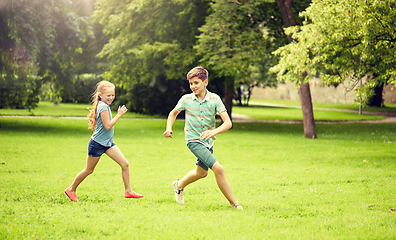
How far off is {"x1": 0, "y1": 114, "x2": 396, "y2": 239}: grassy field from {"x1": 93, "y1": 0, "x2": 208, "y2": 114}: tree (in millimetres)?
8422

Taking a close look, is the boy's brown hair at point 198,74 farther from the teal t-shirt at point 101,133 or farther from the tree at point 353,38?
the tree at point 353,38

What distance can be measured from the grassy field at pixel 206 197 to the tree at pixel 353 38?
2581 millimetres

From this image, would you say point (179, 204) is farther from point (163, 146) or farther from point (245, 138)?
point (245, 138)

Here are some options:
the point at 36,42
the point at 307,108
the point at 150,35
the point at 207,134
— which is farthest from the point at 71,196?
the point at 150,35

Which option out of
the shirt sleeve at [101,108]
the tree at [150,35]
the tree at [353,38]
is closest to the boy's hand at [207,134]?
the shirt sleeve at [101,108]

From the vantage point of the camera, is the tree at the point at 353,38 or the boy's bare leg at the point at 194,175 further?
the tree at the point at 353,38

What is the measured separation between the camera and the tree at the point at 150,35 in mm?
19859

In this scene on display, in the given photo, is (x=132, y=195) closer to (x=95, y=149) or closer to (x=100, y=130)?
(x=95, y=149)

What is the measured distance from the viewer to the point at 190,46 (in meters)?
20.8

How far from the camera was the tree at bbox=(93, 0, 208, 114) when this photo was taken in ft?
65.2

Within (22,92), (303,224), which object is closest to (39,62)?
(22,92)

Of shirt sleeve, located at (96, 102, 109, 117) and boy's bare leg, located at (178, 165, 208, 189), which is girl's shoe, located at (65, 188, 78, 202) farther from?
boy's bare leg, located at (178, 165, 208, 189)

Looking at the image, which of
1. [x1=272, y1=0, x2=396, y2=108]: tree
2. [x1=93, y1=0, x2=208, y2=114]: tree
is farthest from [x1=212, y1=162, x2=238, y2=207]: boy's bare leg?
[x1=93, y1=0, x2=208, y2=114]: tree

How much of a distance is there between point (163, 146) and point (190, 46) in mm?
7963
